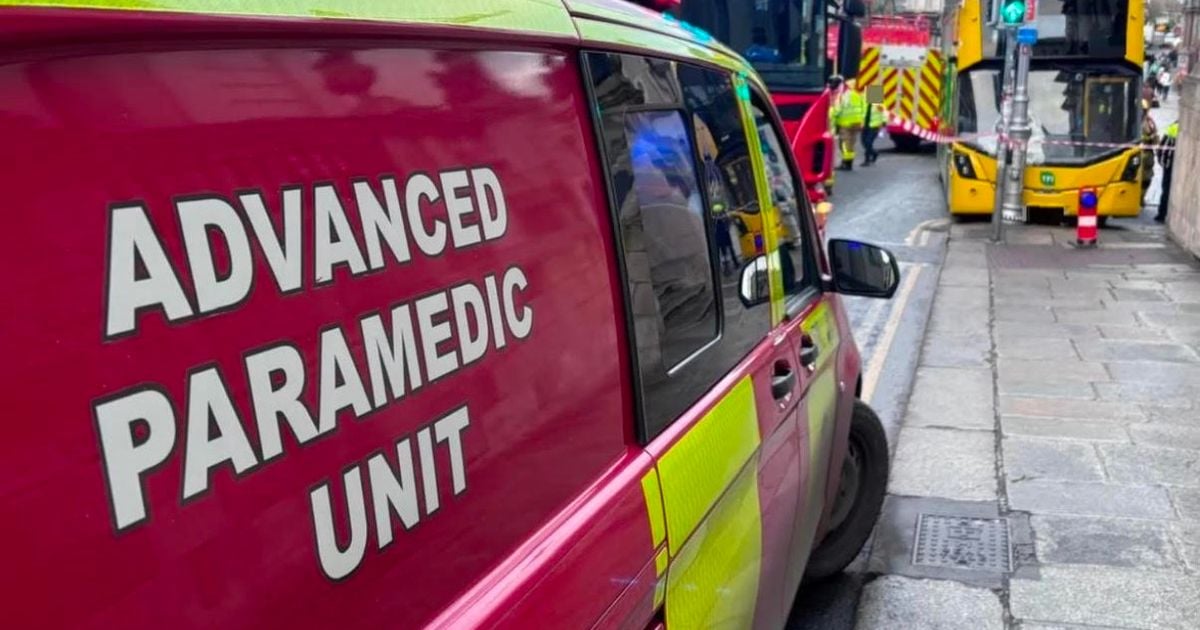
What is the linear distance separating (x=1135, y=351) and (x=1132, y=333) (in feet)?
2.20

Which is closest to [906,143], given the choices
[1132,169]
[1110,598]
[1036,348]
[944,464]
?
[1132,169]

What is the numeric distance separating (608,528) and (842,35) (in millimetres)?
11752

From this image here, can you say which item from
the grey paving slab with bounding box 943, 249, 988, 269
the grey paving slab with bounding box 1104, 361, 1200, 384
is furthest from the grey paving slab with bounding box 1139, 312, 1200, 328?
the grey paving slab with bounding box 943, 249, 988, 269

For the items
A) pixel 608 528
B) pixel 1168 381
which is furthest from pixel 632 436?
pixel 1168 381

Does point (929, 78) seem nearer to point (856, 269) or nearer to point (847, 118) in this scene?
point (847, 118)

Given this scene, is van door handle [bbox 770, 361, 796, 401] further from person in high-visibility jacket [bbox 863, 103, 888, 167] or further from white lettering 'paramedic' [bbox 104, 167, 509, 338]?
person in high-visibility jacket [bbox 863, 103, 888, 167]

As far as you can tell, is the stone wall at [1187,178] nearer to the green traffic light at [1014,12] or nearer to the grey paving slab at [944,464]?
the green traffic light at [1014,12]

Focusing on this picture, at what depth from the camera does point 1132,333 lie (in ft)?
28.0

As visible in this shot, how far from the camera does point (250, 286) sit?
110cm

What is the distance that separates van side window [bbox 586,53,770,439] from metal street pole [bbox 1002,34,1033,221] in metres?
11.5

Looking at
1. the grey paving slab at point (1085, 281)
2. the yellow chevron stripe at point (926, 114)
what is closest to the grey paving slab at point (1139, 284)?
the grey paving slab at point (1085, 281)

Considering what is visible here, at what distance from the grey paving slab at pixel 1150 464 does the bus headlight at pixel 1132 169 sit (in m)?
9.96

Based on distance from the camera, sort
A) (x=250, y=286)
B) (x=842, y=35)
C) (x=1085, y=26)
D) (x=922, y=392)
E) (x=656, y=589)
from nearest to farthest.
→ 1. (x=250, y=286)
2. (x=656, y=589)
3. (x=922, y=392)
4. (x=842, y=35)
5. (x=1085, y=26)

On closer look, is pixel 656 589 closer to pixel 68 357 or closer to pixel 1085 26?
pixel 68 357
